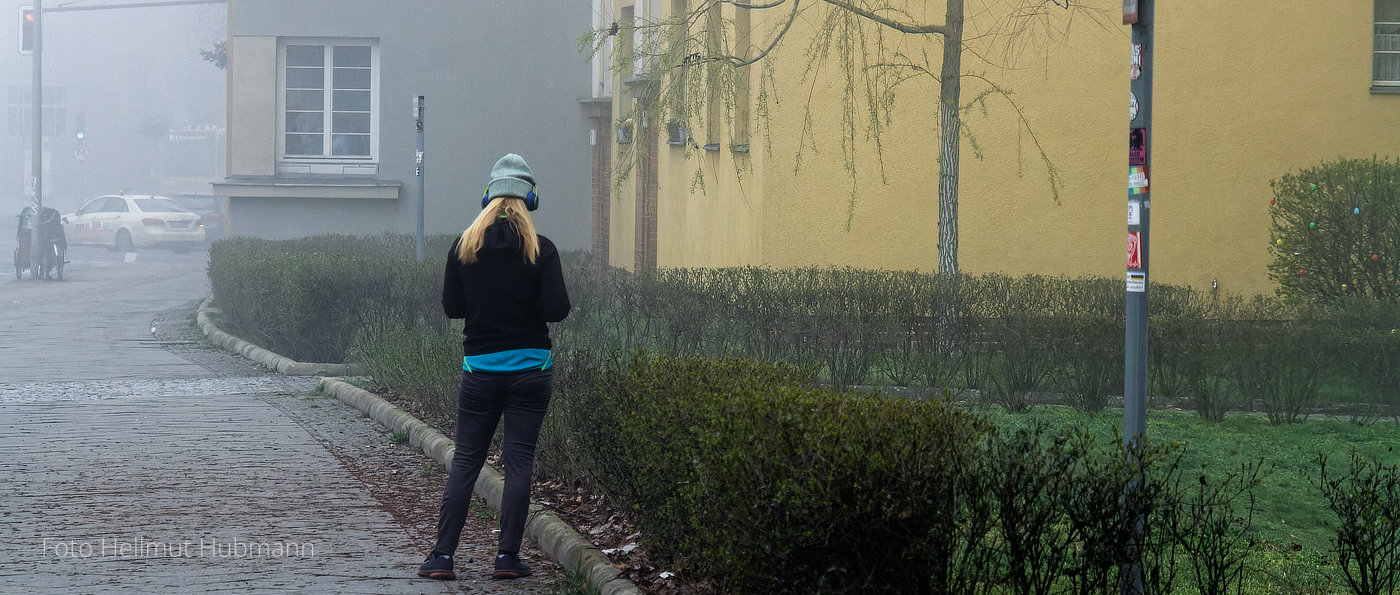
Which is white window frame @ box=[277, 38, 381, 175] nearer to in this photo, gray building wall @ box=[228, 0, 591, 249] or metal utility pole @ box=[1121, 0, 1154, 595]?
gray building wall @ box=[228, 0, 591, 249]

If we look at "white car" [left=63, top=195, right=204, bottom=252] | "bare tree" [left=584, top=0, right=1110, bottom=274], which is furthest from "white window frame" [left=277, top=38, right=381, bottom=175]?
"white car" [left=63, top=195, right=204, bottom=252]

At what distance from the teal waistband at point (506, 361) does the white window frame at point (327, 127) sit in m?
18.3

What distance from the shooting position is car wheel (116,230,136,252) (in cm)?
Answer: 3972

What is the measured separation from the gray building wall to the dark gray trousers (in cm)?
1782

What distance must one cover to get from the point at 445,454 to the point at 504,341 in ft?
10.0

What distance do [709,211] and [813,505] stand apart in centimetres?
1324

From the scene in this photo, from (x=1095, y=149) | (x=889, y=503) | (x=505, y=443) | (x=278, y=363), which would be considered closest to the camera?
(x=889, y=503)

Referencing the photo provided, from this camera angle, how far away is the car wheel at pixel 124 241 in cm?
3972

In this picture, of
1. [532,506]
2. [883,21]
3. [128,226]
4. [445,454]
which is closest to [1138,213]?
[532,506]

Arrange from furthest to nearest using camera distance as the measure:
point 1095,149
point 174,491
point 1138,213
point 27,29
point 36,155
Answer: point 27,29
point 36,155
point 1095,149
point 174,491
point 1138,213

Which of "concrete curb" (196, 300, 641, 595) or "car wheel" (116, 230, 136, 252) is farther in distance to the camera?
"car wheel" (116, 230, 136, 252)

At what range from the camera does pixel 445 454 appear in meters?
8.76

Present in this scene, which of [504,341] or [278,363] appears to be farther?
[278,363]

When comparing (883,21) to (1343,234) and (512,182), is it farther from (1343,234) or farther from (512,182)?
(512,182)
